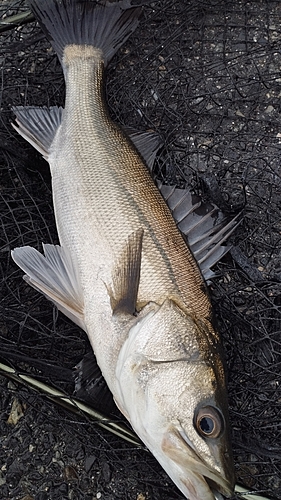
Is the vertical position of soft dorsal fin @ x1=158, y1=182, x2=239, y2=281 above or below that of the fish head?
above

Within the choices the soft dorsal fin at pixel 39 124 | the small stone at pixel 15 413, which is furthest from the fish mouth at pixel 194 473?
the soft dorsal fin at pixel 39 124

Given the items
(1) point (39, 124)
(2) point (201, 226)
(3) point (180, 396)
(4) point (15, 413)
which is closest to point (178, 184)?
(2) point (201, 226)

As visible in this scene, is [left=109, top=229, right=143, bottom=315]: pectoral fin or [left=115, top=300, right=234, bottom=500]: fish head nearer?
[left=115, top=300, right=234, bottom=500]: fish head

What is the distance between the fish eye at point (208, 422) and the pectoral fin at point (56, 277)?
2.38 ft

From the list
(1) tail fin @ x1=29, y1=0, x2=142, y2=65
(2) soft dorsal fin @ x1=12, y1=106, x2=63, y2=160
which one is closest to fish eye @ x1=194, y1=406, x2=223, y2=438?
(2) soft dorsal fin @ x1=12, y1=106, x2=63, y2=160

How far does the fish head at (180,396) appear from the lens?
1949 millimetres

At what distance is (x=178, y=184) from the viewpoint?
3102 mm

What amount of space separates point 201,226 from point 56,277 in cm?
71

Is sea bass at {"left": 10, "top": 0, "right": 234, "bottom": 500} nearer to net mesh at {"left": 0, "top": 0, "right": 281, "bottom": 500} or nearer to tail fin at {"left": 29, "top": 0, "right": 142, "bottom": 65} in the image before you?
tail fin at {"left": 29, "top": 0, "right": 142, "bottom": 65}

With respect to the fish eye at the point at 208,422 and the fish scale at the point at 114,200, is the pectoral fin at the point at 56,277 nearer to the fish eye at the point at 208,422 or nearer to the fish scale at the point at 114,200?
the fish scale at the point at 114,200

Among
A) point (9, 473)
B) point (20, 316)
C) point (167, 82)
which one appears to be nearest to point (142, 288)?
point (20, 316)

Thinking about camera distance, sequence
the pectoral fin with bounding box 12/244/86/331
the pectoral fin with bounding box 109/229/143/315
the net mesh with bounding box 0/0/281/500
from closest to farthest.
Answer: the pectoral fin with bounding box 109/229/143/315 → the pectoral fin with bounding box 12/244/86/331 → the net mesh with bounding box 0/0/281/500

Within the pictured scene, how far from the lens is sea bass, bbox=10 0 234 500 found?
200 cm

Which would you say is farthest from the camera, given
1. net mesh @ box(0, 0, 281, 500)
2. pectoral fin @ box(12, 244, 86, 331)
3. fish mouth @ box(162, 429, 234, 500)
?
net mesh @ box(0, 0, 281, 500)
